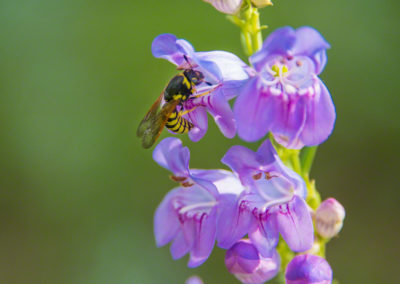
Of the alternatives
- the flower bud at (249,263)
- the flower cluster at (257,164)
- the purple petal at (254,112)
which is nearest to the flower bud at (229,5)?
the flower cluster at (257,164)

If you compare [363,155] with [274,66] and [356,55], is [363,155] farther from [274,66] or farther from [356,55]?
[274,66]

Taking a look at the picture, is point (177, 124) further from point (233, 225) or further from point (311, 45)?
point (311, 45)

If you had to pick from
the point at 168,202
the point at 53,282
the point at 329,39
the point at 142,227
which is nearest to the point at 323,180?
the point at 329,39

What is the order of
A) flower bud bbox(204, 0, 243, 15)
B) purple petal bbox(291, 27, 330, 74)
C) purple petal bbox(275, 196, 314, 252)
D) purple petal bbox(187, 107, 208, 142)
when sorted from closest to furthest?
purple petal bbox(291, 27, 330, 74) → purple petal bbox(275, 196, 314, 252) → flower bud bbox(204, 0, 243, 15) → purple petal bbox(187, 107, 208, 142)

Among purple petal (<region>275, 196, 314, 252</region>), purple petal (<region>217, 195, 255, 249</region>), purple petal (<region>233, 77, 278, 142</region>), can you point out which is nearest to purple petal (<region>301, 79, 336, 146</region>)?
purple petal (<region>233, 77, 278, 142</region>)

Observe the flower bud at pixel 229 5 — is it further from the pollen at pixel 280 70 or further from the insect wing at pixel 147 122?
the insect wing at pixel 147 122

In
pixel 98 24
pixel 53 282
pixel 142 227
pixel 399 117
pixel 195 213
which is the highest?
pixel 98 24

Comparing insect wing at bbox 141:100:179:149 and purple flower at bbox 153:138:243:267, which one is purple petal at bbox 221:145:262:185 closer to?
purple flower at bbox 153:138:243:267
